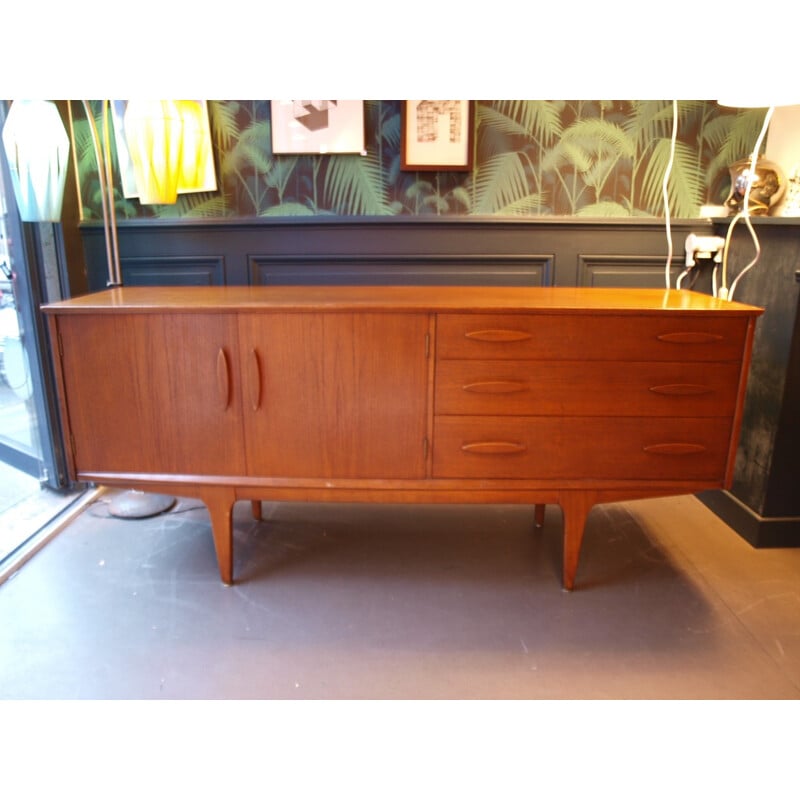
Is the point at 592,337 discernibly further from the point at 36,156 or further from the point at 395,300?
the point at 36,156

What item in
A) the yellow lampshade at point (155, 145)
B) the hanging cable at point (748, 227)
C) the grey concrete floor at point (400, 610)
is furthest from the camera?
the hanging cable at point (748, 227)

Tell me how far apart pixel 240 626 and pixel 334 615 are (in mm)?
257

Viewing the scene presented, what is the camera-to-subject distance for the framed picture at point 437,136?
2.30 meters

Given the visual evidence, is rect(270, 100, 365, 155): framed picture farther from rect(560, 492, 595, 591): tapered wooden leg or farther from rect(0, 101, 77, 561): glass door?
rect(560, 492, 595, 591): tapered wooden leg

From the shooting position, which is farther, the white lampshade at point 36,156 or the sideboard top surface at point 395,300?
the white lampshade at point 36,156

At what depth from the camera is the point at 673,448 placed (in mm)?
1785

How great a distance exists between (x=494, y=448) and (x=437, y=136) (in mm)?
1223

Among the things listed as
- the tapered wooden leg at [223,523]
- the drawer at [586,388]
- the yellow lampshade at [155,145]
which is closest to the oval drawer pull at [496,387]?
the drawer at [586,388]

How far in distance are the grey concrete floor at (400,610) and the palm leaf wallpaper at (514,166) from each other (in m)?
1.16

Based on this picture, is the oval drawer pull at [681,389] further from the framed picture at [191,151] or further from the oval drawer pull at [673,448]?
the framed picture at [191,151]

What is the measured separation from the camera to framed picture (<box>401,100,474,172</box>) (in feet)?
7.54

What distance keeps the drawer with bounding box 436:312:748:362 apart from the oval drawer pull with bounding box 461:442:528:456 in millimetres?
245

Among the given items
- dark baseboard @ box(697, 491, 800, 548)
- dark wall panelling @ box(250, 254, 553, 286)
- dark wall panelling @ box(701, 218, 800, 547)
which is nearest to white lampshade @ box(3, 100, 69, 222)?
dark wall panelling @ box(250, 254, 553, 286)

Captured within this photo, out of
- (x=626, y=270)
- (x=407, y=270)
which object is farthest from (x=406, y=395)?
(x=626, y=270)
